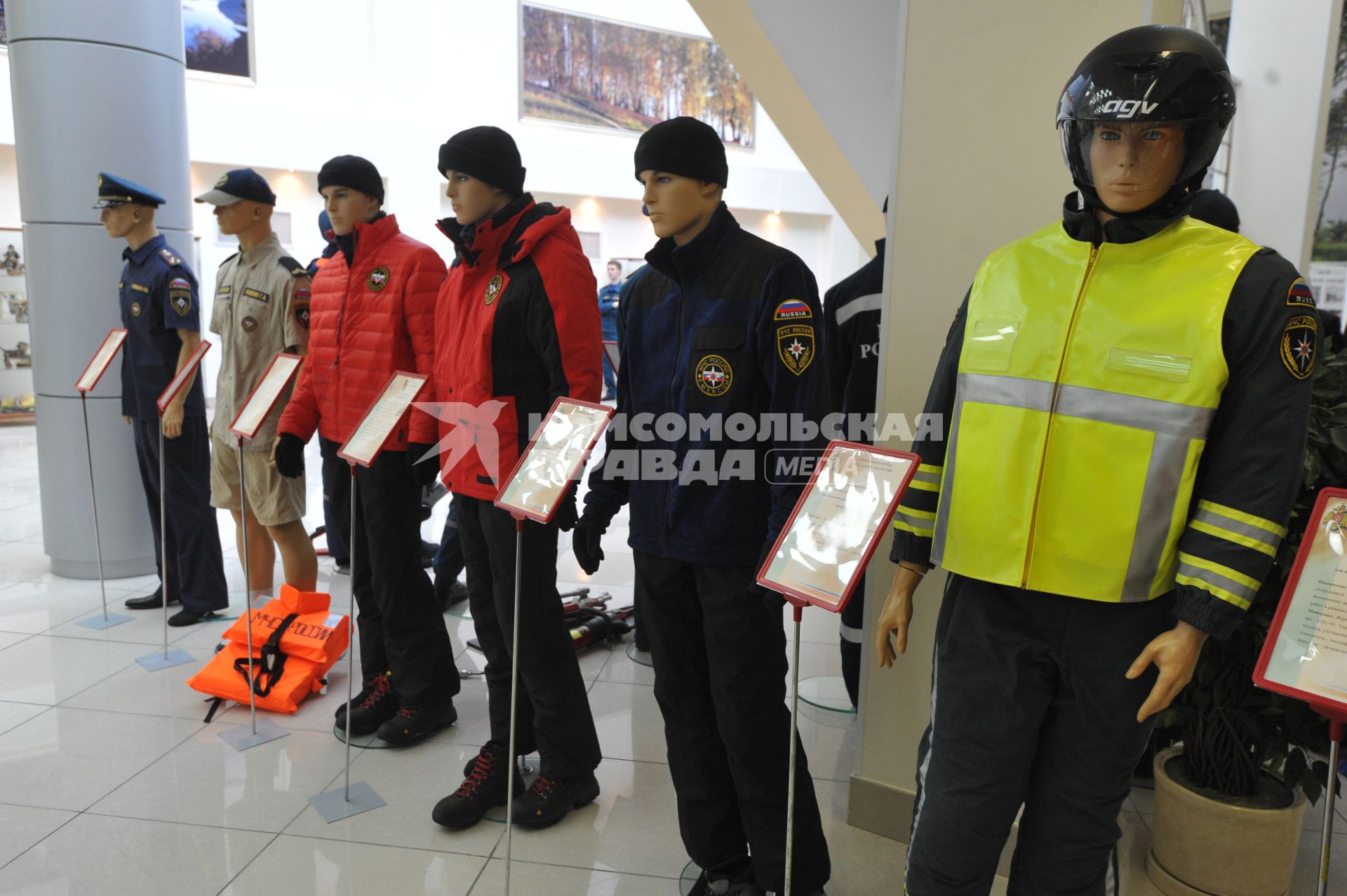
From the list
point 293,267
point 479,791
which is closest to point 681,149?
point 479,791

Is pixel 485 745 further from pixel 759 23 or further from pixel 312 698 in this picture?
pixel 759 23

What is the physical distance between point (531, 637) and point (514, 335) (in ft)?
2.64

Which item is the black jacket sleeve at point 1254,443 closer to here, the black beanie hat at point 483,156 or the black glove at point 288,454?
the black beanie hat at point 483,156

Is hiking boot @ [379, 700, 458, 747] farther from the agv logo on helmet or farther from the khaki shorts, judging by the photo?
the agv logo on helmet

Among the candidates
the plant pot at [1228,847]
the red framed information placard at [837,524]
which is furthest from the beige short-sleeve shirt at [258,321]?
the plant pot at [1228,847]

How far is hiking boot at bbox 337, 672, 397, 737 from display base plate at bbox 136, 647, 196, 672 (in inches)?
33.8

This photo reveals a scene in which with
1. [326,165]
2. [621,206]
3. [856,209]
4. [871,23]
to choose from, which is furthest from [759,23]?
[621,206]

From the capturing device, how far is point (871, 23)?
386 centimetres

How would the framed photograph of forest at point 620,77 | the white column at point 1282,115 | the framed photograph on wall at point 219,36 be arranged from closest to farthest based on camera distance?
the white column at point 1282,115
the framed photograph on wall at point 219,36
the framed photograph of forest at point 620,77

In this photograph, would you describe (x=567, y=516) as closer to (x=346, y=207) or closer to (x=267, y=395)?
(x=267, y=395)

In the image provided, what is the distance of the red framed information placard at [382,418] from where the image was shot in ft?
7.52

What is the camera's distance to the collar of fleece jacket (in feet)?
7.48

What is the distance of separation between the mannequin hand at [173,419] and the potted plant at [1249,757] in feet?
12.2

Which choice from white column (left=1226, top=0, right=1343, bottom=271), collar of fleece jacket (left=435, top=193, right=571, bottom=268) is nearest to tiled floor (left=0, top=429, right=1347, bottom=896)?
collar of fleece jacket (left=435, top=193, right=571, bottom=268)
